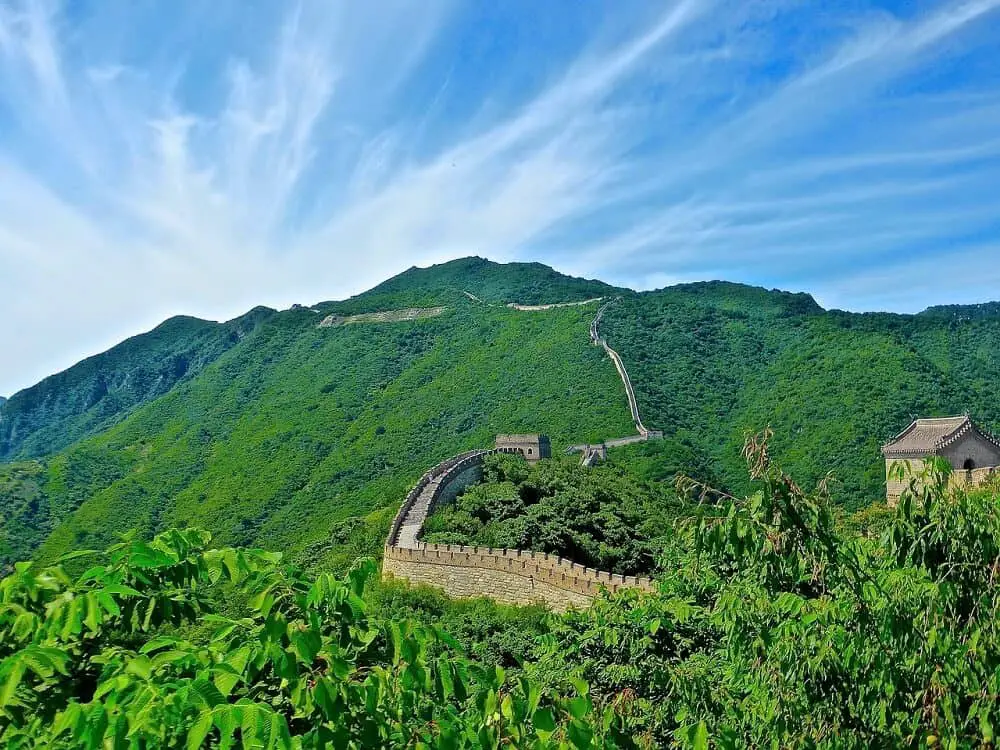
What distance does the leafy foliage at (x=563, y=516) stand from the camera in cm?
2281

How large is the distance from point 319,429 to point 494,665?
194 ft

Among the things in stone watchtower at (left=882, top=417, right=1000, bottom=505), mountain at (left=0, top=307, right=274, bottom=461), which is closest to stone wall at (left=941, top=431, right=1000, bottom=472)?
stone watchtower at (left=882, top=417, right=1000, bottom=505)

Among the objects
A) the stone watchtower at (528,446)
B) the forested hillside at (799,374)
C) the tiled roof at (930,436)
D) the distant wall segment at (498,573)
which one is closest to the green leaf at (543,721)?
the distant wall segment at (498,573)

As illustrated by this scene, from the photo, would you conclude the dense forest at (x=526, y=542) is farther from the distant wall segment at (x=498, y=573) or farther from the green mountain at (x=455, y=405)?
the distant wall segment at (x=498, y=573)

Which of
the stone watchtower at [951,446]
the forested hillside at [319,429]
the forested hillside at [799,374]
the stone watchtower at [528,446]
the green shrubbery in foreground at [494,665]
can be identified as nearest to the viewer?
the green shrubbery in foreground at [494,665]

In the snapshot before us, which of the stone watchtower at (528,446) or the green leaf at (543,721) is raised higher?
the stone watchtower at (528,446)

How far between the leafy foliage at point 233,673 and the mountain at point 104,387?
93974 millimetres

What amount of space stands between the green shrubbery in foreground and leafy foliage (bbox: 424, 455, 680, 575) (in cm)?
1467

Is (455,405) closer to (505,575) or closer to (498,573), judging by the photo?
(498,573)

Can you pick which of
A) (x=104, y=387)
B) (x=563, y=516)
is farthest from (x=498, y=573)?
(x=104, y=387)

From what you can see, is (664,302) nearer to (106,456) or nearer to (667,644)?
(106,456)

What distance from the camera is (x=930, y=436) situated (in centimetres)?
3148

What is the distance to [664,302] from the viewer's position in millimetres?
81188

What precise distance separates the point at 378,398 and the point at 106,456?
2302 centimetres
